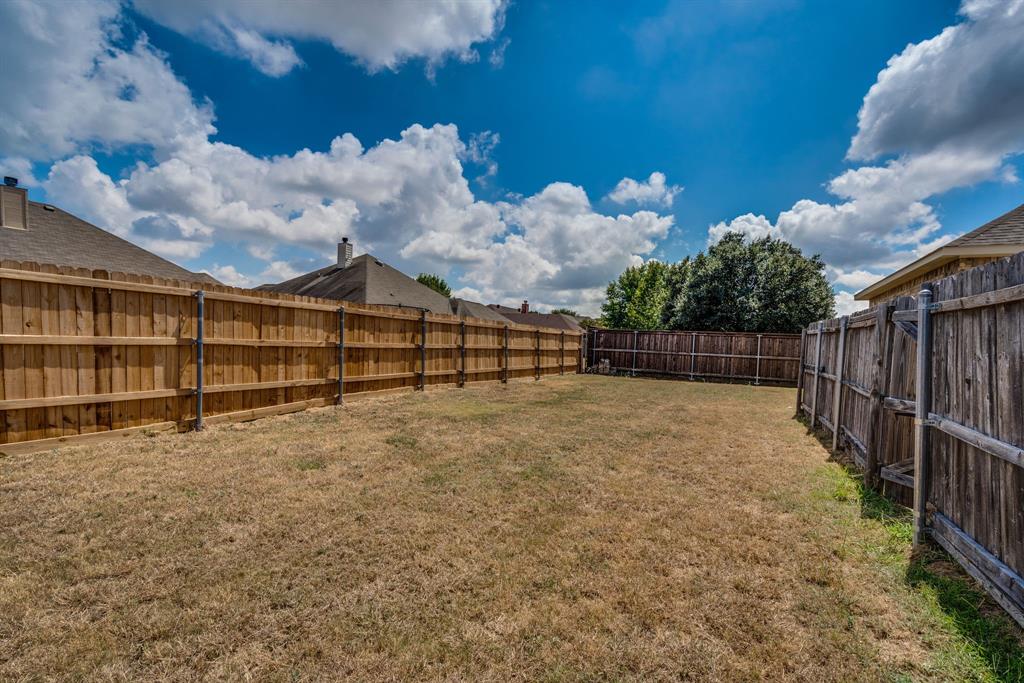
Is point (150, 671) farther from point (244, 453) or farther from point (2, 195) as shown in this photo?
point (2, 195)

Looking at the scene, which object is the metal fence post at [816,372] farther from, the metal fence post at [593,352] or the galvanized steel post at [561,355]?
the metal fence post at [593,352]

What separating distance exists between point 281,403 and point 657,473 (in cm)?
624

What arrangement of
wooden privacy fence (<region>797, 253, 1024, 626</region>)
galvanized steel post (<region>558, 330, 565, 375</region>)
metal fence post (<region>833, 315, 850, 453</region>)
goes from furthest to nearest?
galvanized steel post (<region>558, 330, 565, 375</region>), metal fence post (<region>833, 315, 850, 453</region>), wooden privacy fence (<region>797, 253, 1024, 626</region>)

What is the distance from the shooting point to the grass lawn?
5.98 feet

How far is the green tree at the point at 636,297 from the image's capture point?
148ft

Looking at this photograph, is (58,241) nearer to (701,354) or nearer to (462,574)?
(462,574)

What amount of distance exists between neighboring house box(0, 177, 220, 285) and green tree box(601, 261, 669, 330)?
1571 inches

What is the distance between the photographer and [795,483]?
175 inches

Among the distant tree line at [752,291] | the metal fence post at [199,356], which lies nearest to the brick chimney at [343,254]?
the metal fence post at [199,356]

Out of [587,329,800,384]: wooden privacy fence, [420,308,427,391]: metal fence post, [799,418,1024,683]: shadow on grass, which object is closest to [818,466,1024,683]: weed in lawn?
[799,418,1024,683]: shadow on grass

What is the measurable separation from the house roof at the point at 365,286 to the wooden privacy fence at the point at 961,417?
17.3 m

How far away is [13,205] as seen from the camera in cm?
1094

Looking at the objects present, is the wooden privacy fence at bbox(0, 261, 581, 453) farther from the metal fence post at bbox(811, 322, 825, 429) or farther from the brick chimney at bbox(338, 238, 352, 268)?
the brick chimney at bbox(338, 238, 352, 268)

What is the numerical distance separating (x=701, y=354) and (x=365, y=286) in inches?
609
